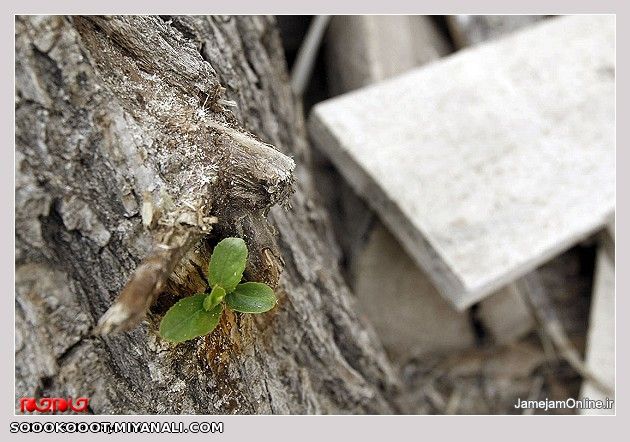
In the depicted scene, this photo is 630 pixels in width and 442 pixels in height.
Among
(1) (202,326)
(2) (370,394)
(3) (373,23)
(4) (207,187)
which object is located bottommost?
(2) (370,394)

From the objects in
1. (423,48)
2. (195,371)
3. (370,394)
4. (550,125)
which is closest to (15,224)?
(195,371)

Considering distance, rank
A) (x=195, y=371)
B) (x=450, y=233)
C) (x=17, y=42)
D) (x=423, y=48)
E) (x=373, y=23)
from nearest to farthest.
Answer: (x=17, y=42) → (x=195, y=371) → (x=450, y=233) → (x=373, y=23) → (x=423, y=48)

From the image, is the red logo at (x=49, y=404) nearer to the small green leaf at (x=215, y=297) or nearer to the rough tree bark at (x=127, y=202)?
the rough tree bark at (x=127, y=202)

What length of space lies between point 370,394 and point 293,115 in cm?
57

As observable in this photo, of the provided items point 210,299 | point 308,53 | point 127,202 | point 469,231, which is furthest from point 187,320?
point 308,53

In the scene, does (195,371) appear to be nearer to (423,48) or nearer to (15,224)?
(15,224)

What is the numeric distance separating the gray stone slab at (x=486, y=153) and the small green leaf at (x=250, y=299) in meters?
0.56

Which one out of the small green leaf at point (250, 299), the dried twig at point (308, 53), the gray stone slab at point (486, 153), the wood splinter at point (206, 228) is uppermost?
the wood splinter at point (206, 228)

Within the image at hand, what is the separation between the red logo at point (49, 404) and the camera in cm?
67

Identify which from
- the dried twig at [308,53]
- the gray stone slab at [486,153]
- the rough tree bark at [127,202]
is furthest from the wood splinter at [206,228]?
the dried twig at [308,53]

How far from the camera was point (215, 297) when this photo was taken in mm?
647

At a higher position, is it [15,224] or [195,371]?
[15,224]

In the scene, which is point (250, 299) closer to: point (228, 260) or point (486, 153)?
point (228, 260)

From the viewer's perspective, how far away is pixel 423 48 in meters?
1.57
